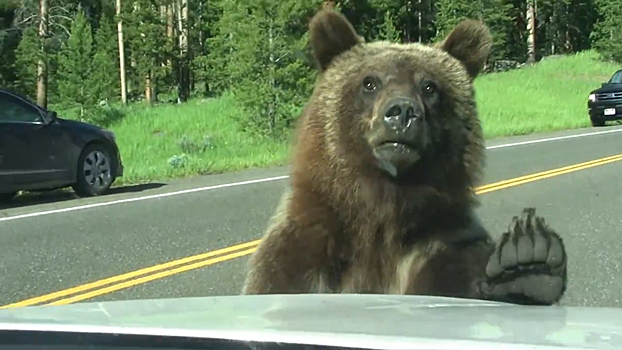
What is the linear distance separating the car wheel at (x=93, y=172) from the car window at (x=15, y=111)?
882 millimetres

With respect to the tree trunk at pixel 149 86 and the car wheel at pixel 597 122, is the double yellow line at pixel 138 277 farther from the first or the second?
the tree trunk at pixel 149 86

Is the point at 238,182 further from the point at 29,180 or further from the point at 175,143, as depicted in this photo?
the point at 175,143

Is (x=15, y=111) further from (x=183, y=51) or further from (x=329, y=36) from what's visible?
(x=183, y=51)

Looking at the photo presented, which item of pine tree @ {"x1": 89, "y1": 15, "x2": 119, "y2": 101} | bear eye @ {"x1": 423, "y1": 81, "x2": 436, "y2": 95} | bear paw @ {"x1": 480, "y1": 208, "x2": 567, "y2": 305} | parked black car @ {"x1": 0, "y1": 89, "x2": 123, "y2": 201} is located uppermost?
pine tree @ {"x1": 89, "y1": 15, "x2": 119, "y2": 101}

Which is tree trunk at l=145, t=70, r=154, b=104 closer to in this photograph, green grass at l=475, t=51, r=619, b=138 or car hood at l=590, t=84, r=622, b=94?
green grass at l=475, t=51, r=619, b=138

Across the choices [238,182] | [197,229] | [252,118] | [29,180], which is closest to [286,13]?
[252,118]

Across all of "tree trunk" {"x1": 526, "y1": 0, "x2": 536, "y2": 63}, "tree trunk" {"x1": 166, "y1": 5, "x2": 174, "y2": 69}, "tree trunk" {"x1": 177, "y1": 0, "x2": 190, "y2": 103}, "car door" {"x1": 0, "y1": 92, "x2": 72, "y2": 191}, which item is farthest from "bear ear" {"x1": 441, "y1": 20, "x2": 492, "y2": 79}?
"tree trunk" {"x1": 526, "y1": 0, "x2": 536, "y2": 63}

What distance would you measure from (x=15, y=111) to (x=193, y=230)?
4160 millimetres

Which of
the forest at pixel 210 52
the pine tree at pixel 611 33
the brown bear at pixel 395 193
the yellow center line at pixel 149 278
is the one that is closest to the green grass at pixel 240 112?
the forest at pixel 210 52

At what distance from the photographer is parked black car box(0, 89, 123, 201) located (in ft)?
42.1

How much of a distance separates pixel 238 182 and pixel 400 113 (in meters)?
10.3

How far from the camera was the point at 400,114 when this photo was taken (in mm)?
4348

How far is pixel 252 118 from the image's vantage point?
82.8 ft

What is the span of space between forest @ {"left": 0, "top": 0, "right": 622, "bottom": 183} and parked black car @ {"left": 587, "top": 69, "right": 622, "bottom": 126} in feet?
13.4
